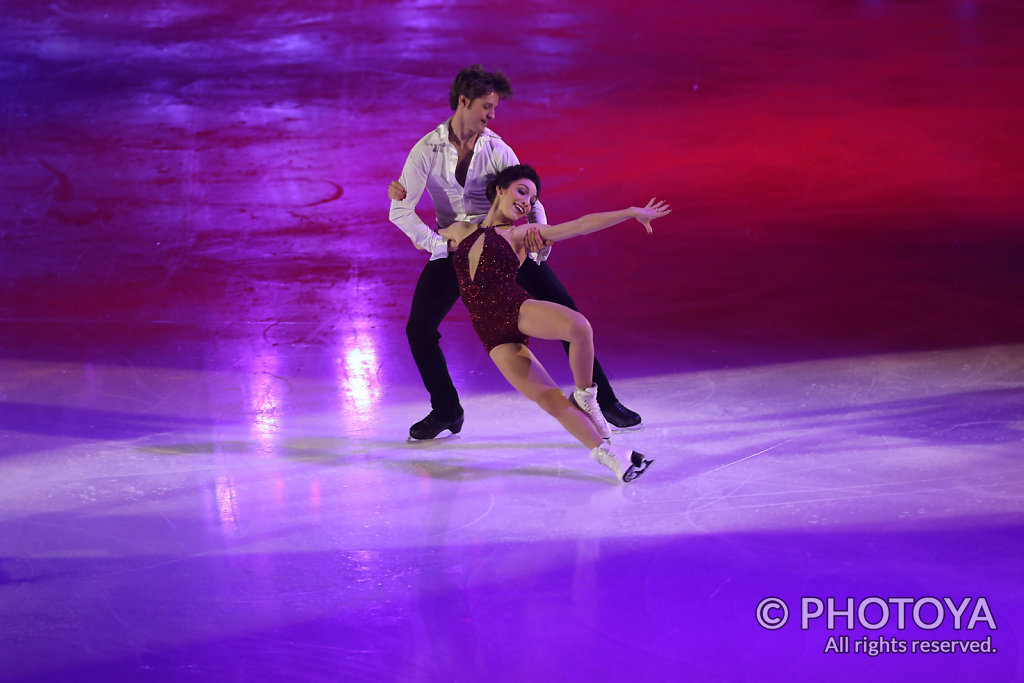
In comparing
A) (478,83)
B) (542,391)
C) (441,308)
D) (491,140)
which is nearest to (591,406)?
(542,391)

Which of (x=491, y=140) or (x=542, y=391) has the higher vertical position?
(x=491, y=140)

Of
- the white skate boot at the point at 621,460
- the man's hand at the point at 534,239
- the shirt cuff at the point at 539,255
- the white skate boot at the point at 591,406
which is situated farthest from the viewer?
the shirt cuff at the point at 539,255

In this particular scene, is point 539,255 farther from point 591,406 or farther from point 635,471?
point 635,471

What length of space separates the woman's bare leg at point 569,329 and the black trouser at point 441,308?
1.35 ft

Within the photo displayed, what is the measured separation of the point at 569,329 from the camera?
11.7 ft

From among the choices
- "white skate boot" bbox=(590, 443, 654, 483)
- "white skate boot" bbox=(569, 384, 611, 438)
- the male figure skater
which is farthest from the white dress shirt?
"white skate boot" bbox=(590, 443, 654, 483)

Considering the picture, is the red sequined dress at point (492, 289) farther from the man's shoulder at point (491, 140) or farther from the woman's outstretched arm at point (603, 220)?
the man's shoulder at point (491, 140)

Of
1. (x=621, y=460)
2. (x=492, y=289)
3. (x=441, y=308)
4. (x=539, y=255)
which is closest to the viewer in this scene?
(x=621, y=460)

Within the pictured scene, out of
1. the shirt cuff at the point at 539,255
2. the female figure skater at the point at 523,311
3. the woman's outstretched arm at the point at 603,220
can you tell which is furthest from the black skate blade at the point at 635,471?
the shirt cuff at the point at 539,255

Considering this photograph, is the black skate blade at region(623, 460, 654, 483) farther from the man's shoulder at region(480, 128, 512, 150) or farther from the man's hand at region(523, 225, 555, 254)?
the man's shoulder at region(480, 128, 512, 150)

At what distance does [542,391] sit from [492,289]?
0.42 meters

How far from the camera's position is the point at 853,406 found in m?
4.23

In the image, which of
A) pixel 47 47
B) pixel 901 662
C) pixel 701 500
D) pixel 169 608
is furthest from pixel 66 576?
pixel 47 47

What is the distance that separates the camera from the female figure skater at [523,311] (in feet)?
11.7
